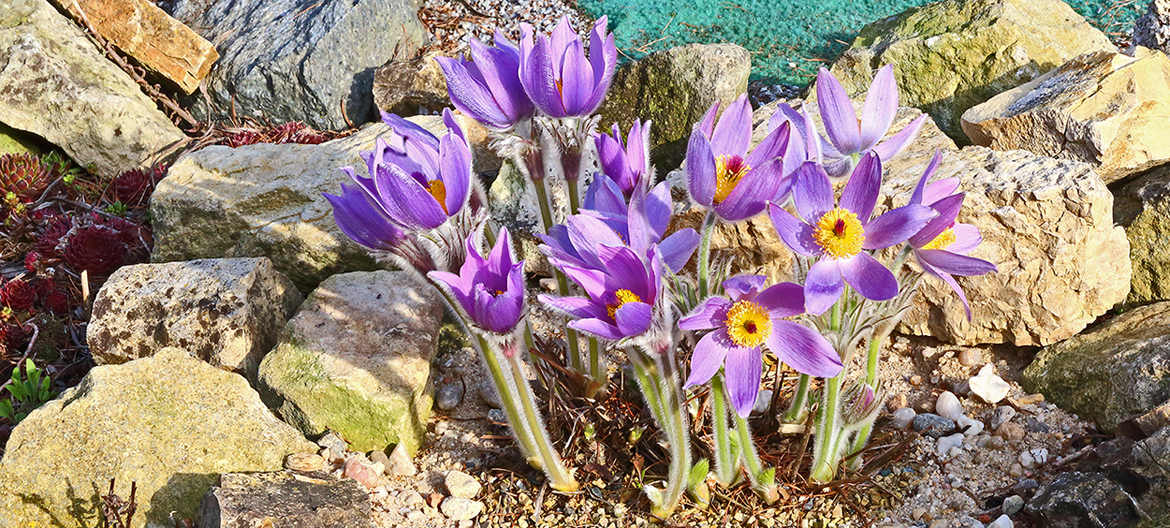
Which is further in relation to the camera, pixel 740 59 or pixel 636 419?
pixel 740 59

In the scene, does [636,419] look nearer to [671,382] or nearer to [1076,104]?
[671,382]

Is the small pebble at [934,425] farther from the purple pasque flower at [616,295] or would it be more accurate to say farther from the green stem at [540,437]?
the purple pasque flower at [616,295]

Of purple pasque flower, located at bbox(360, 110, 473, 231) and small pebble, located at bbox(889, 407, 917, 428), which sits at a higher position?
purple pasque flower, located at bbox(360, 110, 473, 231)

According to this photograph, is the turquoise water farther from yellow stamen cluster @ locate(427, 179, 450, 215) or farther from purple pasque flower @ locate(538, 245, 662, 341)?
purple pasque flower @ locate(538, 245, 662, 341)

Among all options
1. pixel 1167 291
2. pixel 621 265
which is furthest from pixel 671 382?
pixel 1167 291

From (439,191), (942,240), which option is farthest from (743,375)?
(439,191)

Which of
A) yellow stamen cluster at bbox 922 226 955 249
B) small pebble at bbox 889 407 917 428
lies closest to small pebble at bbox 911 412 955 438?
small pebble at bbox 889 407 917 428
